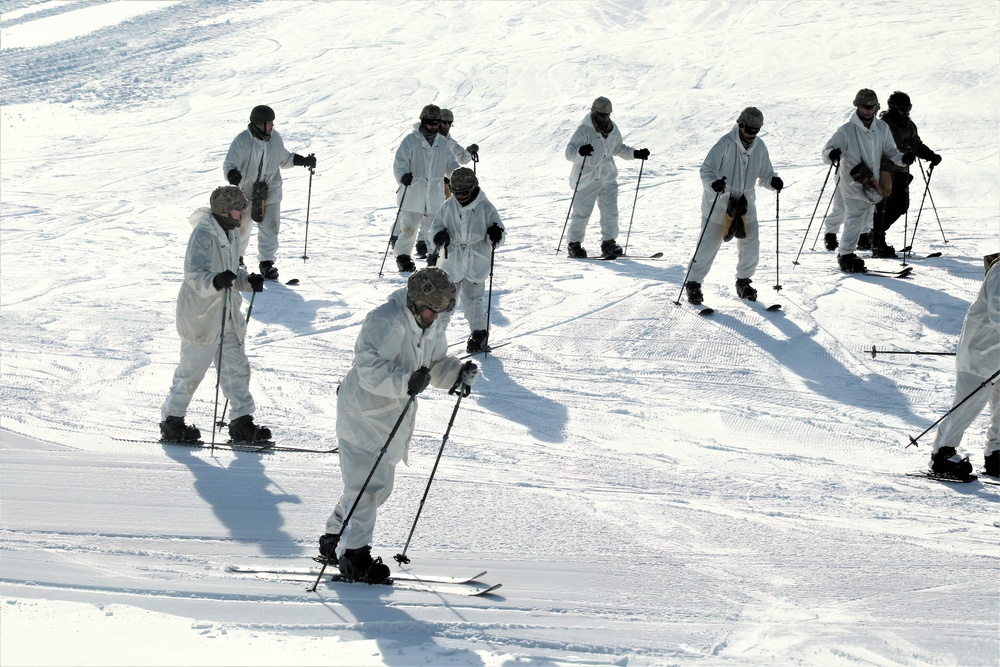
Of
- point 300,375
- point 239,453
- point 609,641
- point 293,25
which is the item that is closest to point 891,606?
point 609,641

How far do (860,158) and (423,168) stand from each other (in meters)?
4.39

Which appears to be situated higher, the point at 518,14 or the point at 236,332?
the point at 518,14

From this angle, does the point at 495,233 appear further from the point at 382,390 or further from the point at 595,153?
the point at 382,390

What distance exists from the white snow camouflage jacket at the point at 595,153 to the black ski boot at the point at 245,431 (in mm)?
5729

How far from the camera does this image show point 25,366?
9.56 metres

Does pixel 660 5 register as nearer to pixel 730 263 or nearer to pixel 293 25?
pixel 293 25

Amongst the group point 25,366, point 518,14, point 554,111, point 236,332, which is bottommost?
point 25,366

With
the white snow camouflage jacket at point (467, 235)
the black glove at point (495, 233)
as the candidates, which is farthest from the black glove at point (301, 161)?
the black glove at point (495, 233)

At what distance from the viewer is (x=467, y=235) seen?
9.38 metres

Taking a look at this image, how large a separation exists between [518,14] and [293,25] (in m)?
5.19

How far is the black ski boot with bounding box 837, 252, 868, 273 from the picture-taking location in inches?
453

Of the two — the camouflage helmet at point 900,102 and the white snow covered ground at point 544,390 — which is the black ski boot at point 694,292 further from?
the camouflage helmet at point 900,102

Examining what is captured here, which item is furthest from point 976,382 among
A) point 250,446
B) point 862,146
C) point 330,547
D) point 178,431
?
point 178,431

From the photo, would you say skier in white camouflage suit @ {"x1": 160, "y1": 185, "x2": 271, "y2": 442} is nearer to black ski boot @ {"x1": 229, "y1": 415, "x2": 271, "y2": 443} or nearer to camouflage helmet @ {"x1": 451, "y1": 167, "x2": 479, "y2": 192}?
black ski boot @ {"x1": 229, "y1": 415, "x2": 271, "y2": 443}
